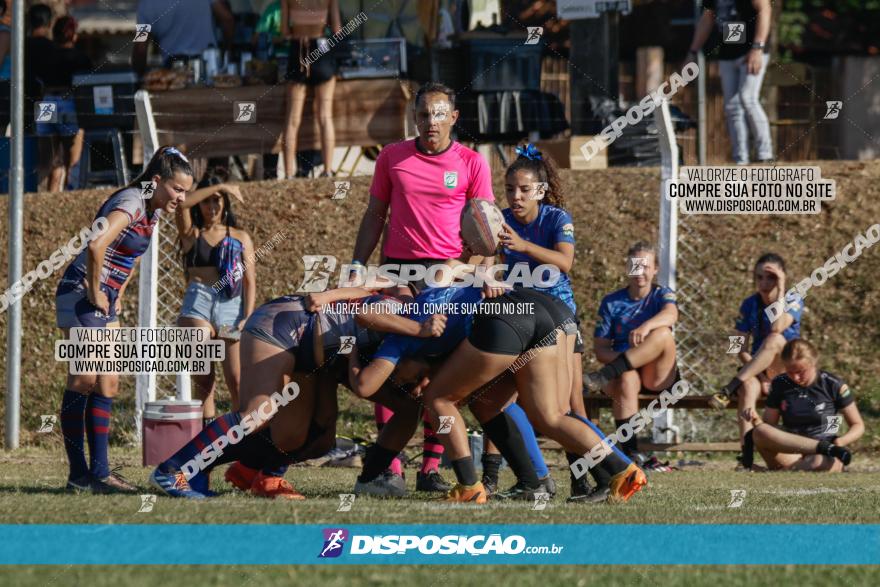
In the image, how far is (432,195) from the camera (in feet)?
28.5

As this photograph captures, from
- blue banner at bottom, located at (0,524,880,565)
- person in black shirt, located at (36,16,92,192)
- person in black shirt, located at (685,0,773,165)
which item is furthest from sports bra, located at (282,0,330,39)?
blue banner at bottom, located at (0,524,880,565)

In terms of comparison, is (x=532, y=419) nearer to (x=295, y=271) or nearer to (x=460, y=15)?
(x=295, y=271)

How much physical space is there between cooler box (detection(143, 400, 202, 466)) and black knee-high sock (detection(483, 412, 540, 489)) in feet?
11.0

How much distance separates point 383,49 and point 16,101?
5098 millimetres

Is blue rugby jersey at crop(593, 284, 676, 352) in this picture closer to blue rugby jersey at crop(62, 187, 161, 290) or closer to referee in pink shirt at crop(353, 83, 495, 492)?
referee in pink shirt at crop(353, 83, 495, 492)

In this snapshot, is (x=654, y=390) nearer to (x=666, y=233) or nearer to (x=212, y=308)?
(x=666, y=233)

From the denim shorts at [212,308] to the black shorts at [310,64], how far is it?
361 centimetres

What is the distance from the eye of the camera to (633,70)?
86.8 feet

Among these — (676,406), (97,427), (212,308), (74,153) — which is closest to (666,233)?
(676,406)

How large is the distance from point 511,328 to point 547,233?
4.14 feet

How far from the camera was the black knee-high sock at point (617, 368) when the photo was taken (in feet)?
37.7

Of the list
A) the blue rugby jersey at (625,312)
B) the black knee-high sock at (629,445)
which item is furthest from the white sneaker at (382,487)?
the blue rugby jersey at (625,312)

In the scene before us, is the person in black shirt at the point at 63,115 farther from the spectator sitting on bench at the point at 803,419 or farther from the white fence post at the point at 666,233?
the spectator sitting on bench at the point at 803,419

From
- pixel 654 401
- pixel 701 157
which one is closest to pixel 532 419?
pixel 654 401
